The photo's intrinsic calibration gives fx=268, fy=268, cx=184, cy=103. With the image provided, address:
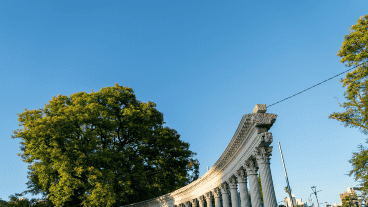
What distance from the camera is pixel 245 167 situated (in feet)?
54.6

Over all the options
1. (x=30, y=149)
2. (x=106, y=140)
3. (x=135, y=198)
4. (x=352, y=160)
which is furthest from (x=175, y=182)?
(x=352, y=160)

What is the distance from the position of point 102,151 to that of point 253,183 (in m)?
18.5

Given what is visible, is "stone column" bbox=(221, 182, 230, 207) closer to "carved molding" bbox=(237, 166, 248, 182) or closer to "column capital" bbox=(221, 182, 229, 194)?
"column capital" bbox=(221, 182, 229, 194)

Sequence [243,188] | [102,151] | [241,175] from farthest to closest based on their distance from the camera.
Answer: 1. [102,151]
2. [241,175]
3. [243,188]

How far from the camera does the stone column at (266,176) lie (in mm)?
13906

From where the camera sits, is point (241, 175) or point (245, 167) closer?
point (245, 167)

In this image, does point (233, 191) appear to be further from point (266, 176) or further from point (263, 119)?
point (263, 119)

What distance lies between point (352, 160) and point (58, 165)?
93.6ft

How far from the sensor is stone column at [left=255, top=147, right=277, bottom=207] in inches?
547

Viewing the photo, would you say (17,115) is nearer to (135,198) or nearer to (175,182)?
(135,198)

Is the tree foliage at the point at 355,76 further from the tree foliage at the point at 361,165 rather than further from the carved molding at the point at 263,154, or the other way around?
the carved molding at the point at 263,154

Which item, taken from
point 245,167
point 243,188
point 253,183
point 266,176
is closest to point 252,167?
point 245,167

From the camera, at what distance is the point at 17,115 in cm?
3048

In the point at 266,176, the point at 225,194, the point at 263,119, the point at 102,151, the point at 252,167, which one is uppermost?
the point at 102,151
